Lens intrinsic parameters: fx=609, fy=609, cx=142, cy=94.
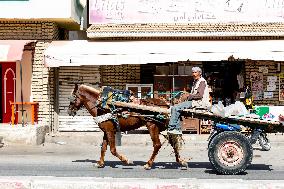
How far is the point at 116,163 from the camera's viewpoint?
516 inches

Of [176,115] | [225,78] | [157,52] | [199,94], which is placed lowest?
[176,115]

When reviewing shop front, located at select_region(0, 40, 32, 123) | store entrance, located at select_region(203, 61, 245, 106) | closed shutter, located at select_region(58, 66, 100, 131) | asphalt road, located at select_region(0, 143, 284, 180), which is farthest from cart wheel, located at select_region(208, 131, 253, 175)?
shop front, located at select_region(0, 40, 32, 123)

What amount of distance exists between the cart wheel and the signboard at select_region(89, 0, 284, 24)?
9860 millimetres

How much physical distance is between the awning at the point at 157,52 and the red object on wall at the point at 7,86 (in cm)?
211

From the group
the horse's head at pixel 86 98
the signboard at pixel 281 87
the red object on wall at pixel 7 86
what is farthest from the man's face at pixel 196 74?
the red object on wall at pixel 7 86

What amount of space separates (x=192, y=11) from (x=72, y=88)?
478 centimetres

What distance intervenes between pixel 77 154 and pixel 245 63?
707cm

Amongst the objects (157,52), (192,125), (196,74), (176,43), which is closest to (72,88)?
(157,52)

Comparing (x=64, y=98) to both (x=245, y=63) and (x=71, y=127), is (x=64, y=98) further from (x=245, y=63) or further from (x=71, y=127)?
(x=245, y=63)

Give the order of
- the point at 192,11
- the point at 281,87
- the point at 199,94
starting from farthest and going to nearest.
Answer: the point at 192,11 → the point at 281,87 → the point at 199,94

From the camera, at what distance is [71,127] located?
20.0 m

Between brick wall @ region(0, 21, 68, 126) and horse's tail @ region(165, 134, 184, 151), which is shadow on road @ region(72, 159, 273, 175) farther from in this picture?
brick wall @ region(0, 21, 68, 126)

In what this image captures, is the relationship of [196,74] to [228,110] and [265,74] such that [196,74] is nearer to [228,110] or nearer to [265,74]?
[228,110]

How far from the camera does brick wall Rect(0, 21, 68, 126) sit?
1958 cm
